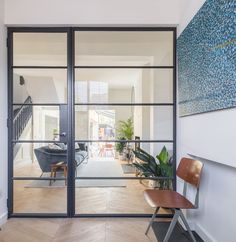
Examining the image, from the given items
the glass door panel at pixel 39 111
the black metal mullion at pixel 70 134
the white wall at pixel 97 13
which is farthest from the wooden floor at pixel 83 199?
the white wall at pixel 97 13

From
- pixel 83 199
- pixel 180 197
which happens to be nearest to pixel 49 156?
pixel 83 199

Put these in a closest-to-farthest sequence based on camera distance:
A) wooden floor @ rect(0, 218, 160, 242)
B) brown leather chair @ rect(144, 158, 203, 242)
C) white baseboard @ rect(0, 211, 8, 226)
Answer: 1. brown leather chair @ rect(144, 158, 203, 242)
2. wooden floor @ rect(0, 218, 160, 242)
3. white baseboard @ rect(0, 211, 8, 226)

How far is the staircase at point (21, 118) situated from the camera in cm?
310

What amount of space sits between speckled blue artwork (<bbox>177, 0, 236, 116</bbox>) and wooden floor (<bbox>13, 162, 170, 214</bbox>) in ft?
4.52

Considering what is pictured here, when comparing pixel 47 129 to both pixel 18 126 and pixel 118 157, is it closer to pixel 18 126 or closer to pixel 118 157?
pixel 18 126

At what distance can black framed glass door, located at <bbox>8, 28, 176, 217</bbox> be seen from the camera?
3.08 m

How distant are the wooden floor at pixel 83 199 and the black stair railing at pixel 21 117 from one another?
0.47m

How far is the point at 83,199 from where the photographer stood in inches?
127

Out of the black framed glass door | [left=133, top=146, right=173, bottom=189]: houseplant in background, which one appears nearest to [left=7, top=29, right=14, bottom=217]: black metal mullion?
the black framed glass door

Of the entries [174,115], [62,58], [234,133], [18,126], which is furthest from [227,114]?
[18,126]

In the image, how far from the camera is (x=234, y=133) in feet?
5.45

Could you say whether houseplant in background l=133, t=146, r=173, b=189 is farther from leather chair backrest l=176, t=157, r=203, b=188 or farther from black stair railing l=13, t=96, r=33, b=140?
black stair railing l=13, t=96, r=33, b=140

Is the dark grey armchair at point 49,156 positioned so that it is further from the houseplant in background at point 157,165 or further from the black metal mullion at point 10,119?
the houseplant in background at point 157,165

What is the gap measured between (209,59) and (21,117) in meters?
2.41
